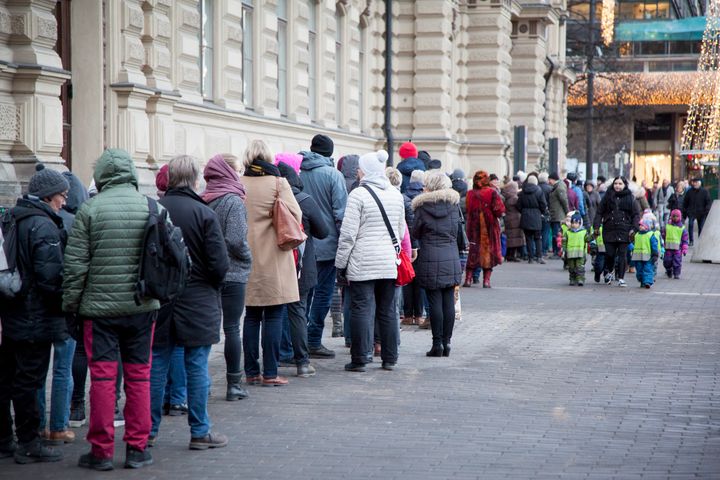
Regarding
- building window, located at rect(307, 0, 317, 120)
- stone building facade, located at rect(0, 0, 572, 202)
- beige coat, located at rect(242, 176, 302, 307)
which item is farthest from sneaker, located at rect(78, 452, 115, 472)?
building window, located at rect(307, 0, 317, 120)

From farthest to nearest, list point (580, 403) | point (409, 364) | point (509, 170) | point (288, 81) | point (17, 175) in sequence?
point (509, 170) < point (288, 81) < point (17, 175) < point (409, 364) < point (580, 403)

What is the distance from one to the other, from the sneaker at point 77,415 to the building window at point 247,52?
13.4 meters

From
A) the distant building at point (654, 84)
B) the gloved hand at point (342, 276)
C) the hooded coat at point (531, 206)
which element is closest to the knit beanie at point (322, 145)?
the gloved hand at point (342, 276)

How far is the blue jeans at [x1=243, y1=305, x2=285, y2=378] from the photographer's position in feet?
32.3

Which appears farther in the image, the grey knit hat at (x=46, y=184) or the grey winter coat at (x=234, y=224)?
the grey winter coat at (x=234, y=224)

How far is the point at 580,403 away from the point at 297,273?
2665 mm

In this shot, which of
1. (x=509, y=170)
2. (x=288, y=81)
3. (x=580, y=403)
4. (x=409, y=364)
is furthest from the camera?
(x=509, y=170)

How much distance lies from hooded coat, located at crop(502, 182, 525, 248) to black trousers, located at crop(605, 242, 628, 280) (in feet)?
16.3

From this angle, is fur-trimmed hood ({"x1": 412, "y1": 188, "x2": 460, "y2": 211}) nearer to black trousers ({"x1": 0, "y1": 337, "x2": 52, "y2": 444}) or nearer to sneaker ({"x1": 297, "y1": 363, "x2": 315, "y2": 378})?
sneaker ({"x1": 297, "y1": 363, "x2": 315, "y2": 378})

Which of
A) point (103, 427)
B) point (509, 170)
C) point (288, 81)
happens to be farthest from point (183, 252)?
point (509, 170)

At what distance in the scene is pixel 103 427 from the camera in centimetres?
713

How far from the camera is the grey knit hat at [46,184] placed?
746cm

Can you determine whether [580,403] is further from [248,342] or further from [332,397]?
[248,342]

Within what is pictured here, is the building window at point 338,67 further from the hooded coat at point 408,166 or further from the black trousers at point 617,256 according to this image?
the hooded coat at point 408,166
